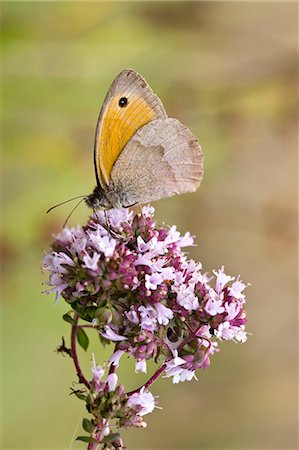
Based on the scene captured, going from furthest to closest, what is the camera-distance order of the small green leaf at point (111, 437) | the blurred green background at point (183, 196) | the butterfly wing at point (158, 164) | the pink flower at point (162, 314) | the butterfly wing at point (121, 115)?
the blurred green background at point (183, 196)
the butterfly wing at point (158, 164)
the butterfly wing at point (121, 115)
the pink flower at point (162, 314)
the small green leaf at point (111, 437)

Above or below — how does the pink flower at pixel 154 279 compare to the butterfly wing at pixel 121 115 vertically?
below

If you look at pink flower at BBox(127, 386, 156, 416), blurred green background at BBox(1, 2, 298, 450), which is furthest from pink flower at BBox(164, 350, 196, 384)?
blurred green background at BBox(1, 2, 298, 450)

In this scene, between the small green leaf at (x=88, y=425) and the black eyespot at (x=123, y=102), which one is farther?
the black eyespot at (x=123, y=102)

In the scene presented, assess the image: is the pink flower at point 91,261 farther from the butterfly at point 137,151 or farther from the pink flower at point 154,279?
the butterfly at point 137,151

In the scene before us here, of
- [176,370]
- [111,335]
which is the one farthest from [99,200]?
[176,370]

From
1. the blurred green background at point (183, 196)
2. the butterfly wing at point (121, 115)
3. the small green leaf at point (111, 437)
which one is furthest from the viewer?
the blurred green background at point (183, 196)

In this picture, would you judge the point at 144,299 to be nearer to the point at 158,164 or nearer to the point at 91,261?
the point at 91,261

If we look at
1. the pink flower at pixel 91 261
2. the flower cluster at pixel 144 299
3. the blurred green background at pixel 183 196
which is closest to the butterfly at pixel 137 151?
the flower cluster at pixel 144 299
